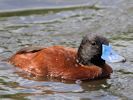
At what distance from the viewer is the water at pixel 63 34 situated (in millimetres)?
8375

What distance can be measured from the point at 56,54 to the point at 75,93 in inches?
34.8

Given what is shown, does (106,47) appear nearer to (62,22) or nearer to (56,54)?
(56,54)

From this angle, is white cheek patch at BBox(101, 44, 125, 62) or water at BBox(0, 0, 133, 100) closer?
water at BBox(0, 0, 133, 100)

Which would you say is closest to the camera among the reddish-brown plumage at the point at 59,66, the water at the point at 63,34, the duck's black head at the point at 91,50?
the water at the point at 63,34

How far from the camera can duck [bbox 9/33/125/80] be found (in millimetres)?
8875

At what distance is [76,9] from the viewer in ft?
43.2

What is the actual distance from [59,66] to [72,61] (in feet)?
0.81

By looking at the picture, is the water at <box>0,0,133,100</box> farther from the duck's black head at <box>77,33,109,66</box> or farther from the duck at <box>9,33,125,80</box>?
the duck's black head at <box>77,33,109,66</box>

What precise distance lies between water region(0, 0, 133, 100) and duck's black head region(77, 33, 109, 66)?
355 mm

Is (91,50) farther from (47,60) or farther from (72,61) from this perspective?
(47,60)

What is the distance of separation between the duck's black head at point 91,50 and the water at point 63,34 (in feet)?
1.16

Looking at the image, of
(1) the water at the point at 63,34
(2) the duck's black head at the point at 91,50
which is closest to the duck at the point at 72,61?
(2) the duck's black head at the point at 91,50

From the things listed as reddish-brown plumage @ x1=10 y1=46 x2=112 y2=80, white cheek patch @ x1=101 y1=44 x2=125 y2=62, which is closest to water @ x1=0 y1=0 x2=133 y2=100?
reddish-brown plumage @ x1=10 y1=46 x2=112 y2=80

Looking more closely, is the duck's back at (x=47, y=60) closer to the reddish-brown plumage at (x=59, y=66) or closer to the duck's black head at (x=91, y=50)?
the reddish-brown plumage at (x=59, y=66)
